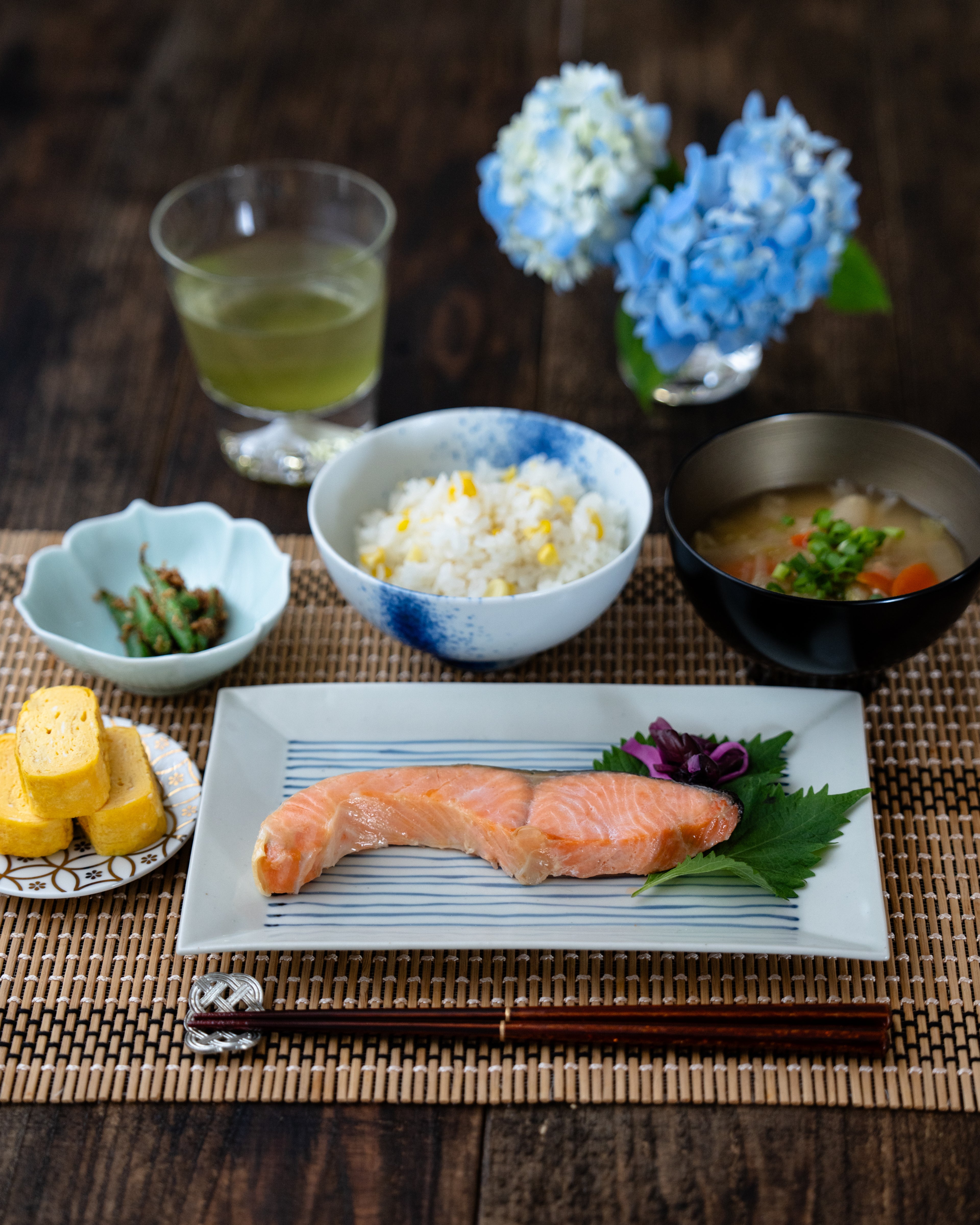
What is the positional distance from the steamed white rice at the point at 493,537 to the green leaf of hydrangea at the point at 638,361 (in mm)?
339

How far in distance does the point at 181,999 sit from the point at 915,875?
0.93 meters

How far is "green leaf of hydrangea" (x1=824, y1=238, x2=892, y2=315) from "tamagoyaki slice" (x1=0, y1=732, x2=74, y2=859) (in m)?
1.53

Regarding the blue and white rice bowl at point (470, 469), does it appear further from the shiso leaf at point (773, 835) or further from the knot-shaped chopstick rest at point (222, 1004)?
the knot-shaped chopstick rest at point (222, 1004)

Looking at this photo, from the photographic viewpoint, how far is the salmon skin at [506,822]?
53.0 inches

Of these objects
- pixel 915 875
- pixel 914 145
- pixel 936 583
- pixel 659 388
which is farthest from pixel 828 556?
pixel 914 145

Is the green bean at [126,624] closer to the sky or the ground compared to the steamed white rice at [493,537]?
closer to the ground

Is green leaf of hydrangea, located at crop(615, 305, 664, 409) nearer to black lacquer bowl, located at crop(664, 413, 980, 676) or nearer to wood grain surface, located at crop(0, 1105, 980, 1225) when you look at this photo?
black lacquer bowl, located at crop(664, 413, 980, 676)

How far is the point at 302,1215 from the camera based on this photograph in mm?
1168

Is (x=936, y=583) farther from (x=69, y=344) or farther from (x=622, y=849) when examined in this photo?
(x=69, y=344)

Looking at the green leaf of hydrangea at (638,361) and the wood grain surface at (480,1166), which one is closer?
the wood grain surface at (480,1166)

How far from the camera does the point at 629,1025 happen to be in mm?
1271

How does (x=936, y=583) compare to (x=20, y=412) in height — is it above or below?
above

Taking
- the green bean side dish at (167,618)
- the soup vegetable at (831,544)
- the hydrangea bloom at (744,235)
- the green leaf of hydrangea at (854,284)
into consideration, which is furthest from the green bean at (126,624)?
the green leaf of hydrangea at (854,284)

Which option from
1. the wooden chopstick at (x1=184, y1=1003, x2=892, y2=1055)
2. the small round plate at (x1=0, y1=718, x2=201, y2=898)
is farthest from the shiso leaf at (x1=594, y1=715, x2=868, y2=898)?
the small round plate at (x1=0, y1=718, x2=201, y2=898)
